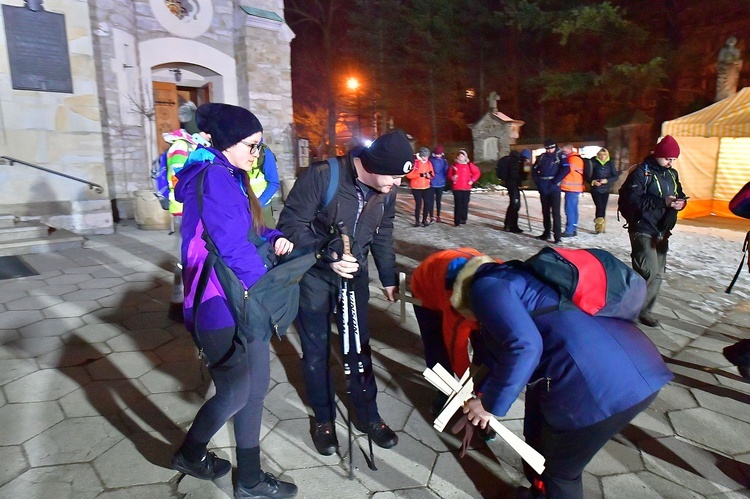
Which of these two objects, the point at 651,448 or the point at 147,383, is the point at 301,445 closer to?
the point at 147,383

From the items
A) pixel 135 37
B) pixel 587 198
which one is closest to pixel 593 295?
pixel 135 37

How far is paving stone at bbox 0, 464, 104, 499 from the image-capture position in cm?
232

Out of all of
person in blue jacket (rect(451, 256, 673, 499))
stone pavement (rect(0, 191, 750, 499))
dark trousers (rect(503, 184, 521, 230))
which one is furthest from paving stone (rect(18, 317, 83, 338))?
dark trousers (rect(503, 184, 521, 230))

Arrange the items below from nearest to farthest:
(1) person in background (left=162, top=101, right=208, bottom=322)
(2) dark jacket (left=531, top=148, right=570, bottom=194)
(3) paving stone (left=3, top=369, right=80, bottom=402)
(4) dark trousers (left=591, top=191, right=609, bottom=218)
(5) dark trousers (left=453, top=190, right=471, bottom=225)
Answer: (3) paving stone (left=3, top=369, right=80, bottom=402) < (1) person in background (left=162, top=101, right=208, bottom=322) < (2) dark jacket (left=531, top=148, right=570, bottom=194) < (4) dark trousers (left=591, top=191, right=609, bottom=218) < (5) dark trousers (left=453, top=190, right=471, bottom=225)

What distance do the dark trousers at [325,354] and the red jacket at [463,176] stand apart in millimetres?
7651

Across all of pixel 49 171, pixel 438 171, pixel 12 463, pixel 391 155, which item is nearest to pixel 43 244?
pixel 49 171

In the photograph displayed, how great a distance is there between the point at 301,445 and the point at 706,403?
2.75 metres

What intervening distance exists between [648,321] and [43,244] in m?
8.17

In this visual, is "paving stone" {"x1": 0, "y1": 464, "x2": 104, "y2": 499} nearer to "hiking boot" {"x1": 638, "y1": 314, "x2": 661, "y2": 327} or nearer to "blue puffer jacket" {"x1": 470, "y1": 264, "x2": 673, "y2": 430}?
"blue puffer jacket" {"x1": 470, "y1": 264, "x2": 673, "y2": 430}

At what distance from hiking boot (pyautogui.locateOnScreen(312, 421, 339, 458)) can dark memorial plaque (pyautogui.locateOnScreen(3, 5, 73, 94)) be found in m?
8.19

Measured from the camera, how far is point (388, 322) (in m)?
4.67

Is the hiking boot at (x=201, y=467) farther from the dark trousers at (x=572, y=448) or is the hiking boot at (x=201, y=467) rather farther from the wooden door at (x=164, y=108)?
the wooden door at (x=164, y=108)

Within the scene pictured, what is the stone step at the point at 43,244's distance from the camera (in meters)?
7.04

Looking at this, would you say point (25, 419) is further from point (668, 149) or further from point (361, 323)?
point (668, 149)
